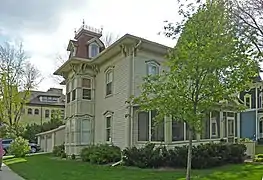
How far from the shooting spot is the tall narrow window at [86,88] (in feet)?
85.6

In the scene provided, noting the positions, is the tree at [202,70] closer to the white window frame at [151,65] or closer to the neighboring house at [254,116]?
the white window frame at [151,65]

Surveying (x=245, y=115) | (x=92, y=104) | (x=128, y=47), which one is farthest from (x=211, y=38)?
(x=245, y=115)

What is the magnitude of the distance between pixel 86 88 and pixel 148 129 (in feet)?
23.3

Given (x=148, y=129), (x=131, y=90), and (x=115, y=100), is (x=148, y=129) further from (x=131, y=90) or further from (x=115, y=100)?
(x=115, y=100)

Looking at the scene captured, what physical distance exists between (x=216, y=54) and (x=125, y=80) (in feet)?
37.3

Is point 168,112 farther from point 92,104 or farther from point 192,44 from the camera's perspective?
point 92,104

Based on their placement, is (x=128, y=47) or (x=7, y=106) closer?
(x=128, y=47)

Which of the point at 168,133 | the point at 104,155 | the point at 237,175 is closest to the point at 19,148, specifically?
the point at 104,155

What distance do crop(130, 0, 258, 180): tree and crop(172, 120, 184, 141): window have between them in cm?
845

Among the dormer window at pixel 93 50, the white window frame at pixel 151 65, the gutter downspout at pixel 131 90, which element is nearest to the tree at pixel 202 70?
the gutter downspout at pixel 131 90

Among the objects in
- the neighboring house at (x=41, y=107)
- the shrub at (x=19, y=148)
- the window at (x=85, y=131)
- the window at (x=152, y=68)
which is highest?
the window at (x=152, y=68)

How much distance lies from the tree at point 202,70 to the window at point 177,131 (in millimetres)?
8454

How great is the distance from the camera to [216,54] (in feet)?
35.8

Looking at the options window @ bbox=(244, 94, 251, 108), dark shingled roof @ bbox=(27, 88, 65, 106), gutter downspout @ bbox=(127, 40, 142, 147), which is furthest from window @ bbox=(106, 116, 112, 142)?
dark shingled roof @ bbox=(27, 88, 65, 106)
